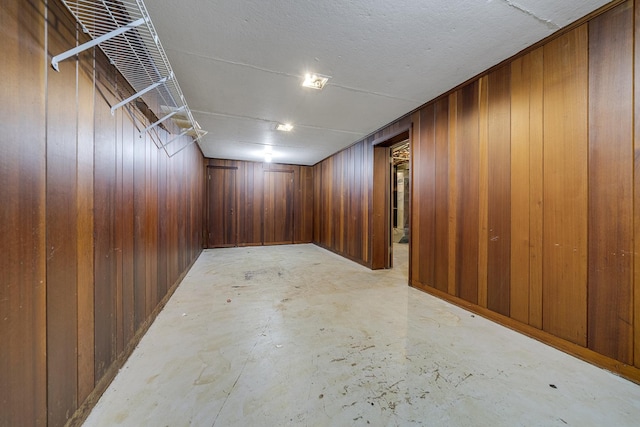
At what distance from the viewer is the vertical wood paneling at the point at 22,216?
77 cm

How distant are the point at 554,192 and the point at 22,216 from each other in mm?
3053

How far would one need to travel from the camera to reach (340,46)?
1839 mm

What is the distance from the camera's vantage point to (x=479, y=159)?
91.1 inches

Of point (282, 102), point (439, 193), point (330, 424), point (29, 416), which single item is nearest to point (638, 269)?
point (439, 193)

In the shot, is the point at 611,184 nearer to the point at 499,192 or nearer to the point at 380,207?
the point at 499,192

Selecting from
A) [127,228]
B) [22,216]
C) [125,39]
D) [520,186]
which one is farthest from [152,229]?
[520,186]

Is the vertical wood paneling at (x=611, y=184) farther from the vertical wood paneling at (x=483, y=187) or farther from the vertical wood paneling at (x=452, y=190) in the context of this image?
the vertical wood paneling at (x=452, y=190)

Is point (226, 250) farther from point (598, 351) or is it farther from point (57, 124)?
point (598, 351)

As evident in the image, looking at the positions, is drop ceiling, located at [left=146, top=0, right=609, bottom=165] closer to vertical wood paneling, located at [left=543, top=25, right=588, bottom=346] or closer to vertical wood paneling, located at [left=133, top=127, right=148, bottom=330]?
vertical wood paneling, located at [left=543, top=25, right=588, bottom=346]

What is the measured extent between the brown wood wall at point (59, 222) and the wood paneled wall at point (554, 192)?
9.89 ft

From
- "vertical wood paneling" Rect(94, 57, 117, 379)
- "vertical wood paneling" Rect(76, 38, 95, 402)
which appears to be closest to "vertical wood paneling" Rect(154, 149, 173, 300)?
"vertical wood paneling" Rect(94, 57, 117, 379)

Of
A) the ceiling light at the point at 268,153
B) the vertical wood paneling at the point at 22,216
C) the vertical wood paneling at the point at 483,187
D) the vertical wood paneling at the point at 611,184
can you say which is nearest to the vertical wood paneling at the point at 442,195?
the vertical wood paneling at the point at 483,187

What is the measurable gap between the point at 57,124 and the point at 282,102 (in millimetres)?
2182

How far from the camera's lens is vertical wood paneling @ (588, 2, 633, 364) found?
1.43 m
